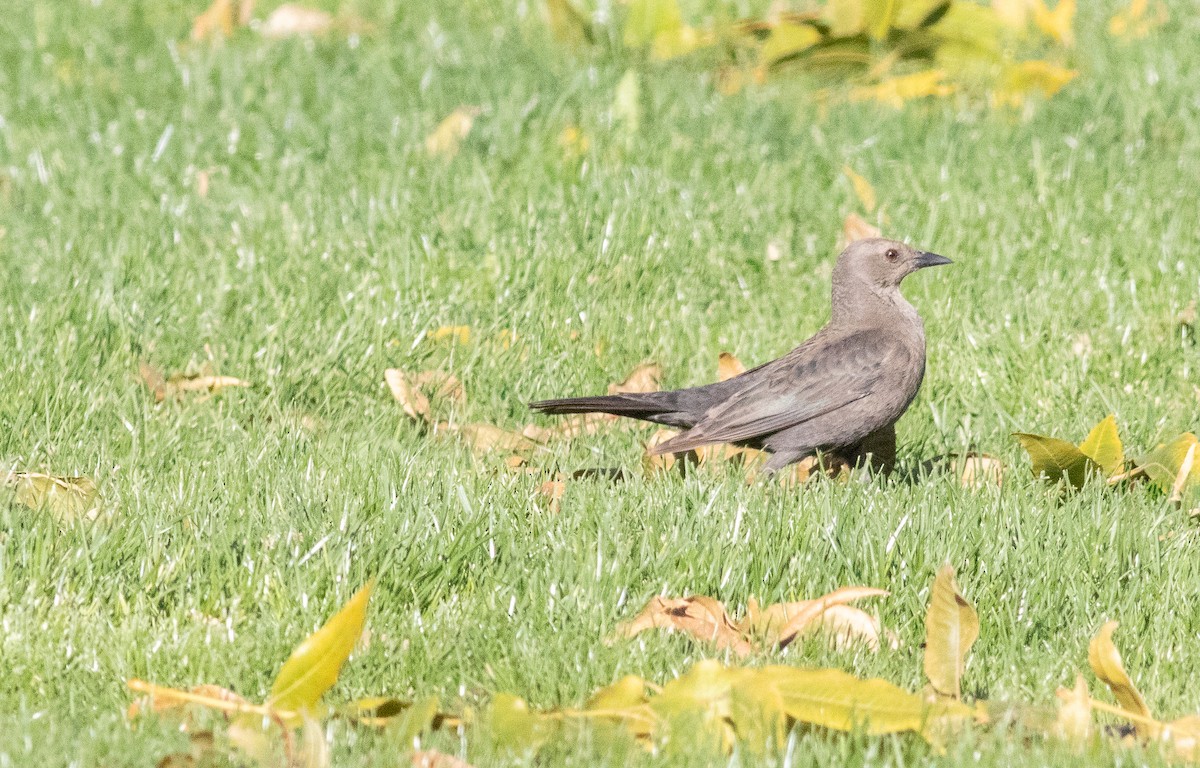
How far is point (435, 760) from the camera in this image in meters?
2.90

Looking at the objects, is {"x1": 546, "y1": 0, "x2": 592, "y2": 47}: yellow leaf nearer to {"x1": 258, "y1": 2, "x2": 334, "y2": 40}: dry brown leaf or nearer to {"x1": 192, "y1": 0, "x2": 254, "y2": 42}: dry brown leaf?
{"x1": 258, "y1": 2, "x2": 334, "y2": 40}: dry brown leaf

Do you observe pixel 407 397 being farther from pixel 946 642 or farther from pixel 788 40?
pixel 788 40

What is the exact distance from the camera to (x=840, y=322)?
5688mm

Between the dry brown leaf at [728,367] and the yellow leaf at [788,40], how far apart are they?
287 centimetres

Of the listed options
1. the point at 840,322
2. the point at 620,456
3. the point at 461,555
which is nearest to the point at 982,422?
the point at 840,322

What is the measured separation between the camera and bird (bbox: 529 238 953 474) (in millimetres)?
5148

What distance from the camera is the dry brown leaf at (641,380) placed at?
229 inches

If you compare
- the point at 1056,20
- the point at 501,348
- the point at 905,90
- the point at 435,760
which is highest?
the point at 1056,20

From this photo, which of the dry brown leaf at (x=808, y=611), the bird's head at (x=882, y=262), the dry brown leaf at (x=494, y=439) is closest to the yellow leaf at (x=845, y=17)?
the bird's head at (x=882, y=262)

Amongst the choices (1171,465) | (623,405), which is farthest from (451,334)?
(1171,465)

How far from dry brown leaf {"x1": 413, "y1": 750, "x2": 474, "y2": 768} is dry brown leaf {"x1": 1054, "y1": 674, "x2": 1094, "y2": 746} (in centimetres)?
118

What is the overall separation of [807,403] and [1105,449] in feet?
3.31

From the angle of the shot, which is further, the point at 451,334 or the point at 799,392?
the point at 451,334

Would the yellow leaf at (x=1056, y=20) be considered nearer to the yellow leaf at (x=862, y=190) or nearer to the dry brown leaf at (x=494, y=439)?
the yellow leaf at (x=862, y=190)
